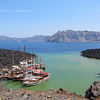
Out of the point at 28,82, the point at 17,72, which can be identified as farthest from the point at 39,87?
the point at 17,72

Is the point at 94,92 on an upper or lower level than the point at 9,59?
upper

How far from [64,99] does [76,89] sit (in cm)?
1345

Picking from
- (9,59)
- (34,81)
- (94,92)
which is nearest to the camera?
(94,92)

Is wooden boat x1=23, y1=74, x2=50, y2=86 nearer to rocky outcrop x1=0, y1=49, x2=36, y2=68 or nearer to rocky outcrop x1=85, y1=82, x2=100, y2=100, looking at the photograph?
rocky outcrop x1=85, y1=82, x2=100, y2=100

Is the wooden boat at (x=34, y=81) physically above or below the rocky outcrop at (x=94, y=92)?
below

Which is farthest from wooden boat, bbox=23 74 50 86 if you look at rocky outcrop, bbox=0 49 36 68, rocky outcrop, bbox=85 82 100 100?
rocky outcrop, bbox=0 49 36 68

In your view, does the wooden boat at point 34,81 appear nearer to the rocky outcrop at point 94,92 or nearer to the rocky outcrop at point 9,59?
the rocky outcrop at point 94,92

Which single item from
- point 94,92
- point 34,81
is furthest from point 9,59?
point 94,92

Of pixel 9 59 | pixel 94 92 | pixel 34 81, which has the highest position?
pixel 94 92

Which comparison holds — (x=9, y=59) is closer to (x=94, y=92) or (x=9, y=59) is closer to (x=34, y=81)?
(x=34, y=81)

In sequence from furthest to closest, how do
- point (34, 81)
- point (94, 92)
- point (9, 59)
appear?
point (9, 59), point (34, 81), point (94, 92)

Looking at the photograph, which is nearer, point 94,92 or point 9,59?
point 94,92

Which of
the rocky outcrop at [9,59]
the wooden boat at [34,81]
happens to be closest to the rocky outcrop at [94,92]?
the wooden boat at [34,81]

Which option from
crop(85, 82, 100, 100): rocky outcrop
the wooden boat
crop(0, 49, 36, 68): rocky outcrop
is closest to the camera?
crop(85, 82, 100, 100): rocky outcrop
